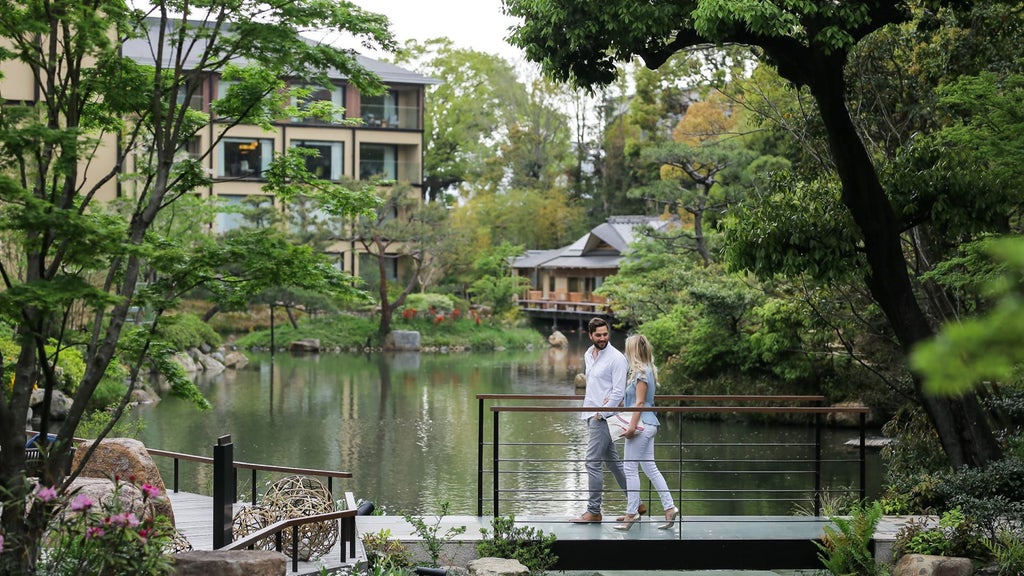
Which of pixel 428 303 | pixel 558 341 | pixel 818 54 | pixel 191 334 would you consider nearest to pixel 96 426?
pixel 818 54

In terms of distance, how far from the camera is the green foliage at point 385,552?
295 inches

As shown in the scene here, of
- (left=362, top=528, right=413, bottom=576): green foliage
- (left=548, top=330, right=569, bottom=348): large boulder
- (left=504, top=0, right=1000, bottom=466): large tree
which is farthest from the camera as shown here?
(left=548, top=330, right=569, bottom=348): large boulder

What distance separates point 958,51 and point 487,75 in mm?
41510

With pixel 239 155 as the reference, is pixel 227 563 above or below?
below

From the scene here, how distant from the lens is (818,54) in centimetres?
866

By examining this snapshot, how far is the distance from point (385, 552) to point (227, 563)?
1.91m

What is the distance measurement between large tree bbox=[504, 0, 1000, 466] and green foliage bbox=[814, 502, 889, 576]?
160 centimetres

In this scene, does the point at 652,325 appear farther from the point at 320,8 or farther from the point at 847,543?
the point at 320,8

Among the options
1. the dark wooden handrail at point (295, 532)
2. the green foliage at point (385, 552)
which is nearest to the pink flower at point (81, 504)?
the dark wooden handrail at point (295, 532)

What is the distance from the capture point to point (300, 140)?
40906 mm

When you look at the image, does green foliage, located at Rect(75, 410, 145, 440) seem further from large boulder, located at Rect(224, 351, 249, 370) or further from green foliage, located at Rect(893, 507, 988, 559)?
large boulder, located at Rect(224, 351, 249, 370)

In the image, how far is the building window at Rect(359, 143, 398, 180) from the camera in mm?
43125

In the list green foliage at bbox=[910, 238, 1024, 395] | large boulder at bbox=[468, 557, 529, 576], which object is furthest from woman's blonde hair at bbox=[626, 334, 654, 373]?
green foliage at bbox=[910, 238, 1024, 395]

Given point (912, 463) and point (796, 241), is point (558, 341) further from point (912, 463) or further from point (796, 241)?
point (796, 241)
